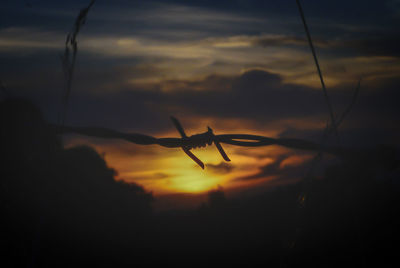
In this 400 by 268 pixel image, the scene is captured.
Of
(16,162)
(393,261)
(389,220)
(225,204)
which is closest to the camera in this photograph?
(16,162)

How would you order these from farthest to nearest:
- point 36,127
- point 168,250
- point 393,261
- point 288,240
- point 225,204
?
point 225,204 < point 168,250 < point 393,261 < point 36,127 < point 288,240

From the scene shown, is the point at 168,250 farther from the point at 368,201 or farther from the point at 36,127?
the point at 36,127

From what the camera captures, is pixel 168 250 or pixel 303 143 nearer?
pixel 303 143

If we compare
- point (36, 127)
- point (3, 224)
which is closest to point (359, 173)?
point (36, 127)

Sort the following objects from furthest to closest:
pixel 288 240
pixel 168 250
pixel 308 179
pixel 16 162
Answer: pixel 168 250
pixel 16 162
pixel 288 240
pixel 308 179

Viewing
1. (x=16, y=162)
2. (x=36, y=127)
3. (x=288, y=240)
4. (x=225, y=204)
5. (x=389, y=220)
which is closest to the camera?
(x=288, y=240)

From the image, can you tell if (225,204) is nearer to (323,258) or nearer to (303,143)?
(323,258)

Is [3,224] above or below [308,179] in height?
below

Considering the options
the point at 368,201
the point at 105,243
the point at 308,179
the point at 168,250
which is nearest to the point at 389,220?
the point at 368,201

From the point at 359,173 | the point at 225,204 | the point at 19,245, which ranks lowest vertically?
the point at 19,245
